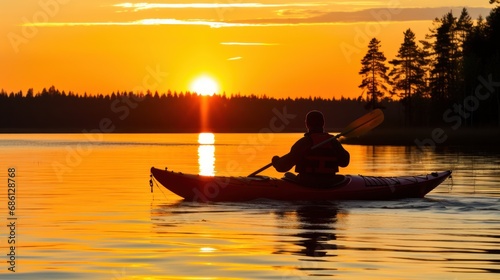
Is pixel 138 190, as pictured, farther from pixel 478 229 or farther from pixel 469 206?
pixel 478 229

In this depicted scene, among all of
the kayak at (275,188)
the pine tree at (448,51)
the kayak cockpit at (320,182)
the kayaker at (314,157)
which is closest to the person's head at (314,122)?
the kayaker at (314,157)

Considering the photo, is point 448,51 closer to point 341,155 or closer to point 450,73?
point 450,73

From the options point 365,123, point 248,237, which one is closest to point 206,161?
point 365,123

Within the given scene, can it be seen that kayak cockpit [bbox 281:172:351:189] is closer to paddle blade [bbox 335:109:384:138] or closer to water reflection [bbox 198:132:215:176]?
paddle blade [bbox 335:109:384:138]

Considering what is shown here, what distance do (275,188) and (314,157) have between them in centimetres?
117

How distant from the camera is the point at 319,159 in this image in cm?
1945

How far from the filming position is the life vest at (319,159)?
1919 centimetres

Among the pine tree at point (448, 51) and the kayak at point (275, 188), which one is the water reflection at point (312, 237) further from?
the pine tree at point (448, 51)

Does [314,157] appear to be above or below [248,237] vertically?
above

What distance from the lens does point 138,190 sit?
25531mm

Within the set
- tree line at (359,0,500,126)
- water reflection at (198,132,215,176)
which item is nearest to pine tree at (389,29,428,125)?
tree line at (359,0,500,126)

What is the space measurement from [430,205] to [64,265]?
9937 millimetres

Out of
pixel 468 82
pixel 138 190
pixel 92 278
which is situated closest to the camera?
pixel 92 278

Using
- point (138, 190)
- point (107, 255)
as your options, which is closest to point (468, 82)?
point (138, 190)
